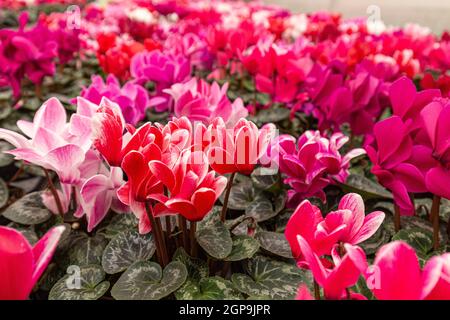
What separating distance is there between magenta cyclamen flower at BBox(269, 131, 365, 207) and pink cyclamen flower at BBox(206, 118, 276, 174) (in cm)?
14

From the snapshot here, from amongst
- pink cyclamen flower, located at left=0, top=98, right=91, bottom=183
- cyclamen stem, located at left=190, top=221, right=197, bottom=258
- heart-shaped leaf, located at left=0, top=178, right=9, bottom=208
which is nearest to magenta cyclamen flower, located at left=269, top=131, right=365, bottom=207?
cyclamen stem, located at left=190, top=221, right=197, bottom=258

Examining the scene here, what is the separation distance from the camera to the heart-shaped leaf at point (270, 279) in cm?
73

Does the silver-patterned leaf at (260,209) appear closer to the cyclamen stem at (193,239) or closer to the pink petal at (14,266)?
the cyclamen stem at (193,239)

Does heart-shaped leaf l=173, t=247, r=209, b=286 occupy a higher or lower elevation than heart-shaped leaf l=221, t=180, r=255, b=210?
higher

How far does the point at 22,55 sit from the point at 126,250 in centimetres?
97

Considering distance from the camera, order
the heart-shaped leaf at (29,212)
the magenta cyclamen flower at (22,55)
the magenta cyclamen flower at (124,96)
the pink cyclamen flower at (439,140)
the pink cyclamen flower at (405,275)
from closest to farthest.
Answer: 1. the pink cyclamen flower at (405,275)
2. the pink cyclamen flower at (439,140)
3. the heart-shaped leaf at (29,212)
4. the magenta cyclamen flower at (124,96)
5. the magenta cyclamen flower at (22,55)

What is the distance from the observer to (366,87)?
1090mm

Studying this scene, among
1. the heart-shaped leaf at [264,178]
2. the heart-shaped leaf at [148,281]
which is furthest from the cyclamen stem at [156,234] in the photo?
the heart-shaped leaf at [264,178]

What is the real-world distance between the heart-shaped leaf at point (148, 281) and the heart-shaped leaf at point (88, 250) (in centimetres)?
15

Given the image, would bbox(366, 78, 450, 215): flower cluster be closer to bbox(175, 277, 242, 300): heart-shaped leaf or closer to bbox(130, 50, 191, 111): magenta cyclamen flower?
bbox(175, 277, 242, 300): heart-shaped leaf

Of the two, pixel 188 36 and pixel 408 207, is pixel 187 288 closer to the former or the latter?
pixel 408 207

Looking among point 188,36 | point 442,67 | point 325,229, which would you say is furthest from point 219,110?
point 442,67

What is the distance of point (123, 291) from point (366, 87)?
2.36 feet

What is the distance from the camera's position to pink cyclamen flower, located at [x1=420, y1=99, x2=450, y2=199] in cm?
68
